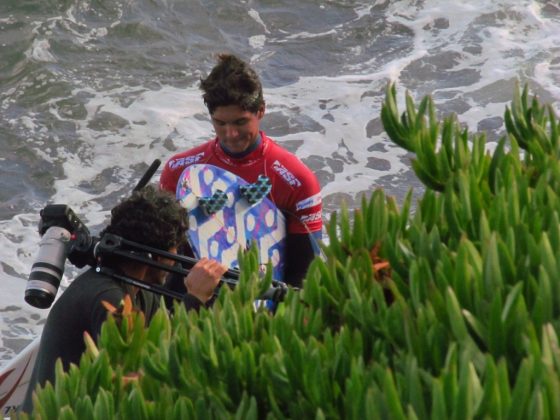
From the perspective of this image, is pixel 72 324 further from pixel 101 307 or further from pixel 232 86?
pixel 232 86

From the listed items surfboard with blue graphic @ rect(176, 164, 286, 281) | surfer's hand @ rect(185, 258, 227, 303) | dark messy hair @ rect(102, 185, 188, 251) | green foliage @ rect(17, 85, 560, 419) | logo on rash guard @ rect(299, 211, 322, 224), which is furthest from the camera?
logo on rash guard @ rect(299, 211, 322, 224)

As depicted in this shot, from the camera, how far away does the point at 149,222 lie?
14.2ft

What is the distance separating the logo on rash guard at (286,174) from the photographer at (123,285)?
29.3 inches

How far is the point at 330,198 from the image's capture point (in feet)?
33.0

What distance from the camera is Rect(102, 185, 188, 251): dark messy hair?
4.33 metres

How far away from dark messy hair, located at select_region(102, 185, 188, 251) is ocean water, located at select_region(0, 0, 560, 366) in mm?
4526

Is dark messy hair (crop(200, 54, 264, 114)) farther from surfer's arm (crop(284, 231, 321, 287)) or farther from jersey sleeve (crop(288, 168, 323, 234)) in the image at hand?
surfer's arm (crop(284, 231, 321, 287))

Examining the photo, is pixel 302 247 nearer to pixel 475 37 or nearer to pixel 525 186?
pixel 525 186

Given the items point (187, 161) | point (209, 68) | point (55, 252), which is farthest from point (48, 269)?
A: point (209, 68)

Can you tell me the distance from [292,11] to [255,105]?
29.2 ft

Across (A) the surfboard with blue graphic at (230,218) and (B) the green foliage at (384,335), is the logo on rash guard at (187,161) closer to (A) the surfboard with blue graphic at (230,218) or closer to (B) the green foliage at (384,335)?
(A) the surfboard with blue graphic at (230,218)

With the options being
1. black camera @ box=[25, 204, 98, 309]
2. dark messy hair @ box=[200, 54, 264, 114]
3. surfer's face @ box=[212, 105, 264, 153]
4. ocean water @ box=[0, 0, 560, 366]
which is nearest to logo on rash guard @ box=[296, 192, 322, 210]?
surfer's face @ box=[212, 105, 264, 153]

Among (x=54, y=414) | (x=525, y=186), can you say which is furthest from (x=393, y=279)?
(x=54, y=414)

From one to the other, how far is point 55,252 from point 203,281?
56 centimetres
